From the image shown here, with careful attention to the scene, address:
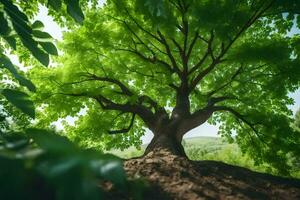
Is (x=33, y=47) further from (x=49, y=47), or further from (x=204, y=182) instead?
(x=204, y=182)

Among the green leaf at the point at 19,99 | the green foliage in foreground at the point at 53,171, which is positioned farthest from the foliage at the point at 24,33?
the green foliage in foreground at the point at 53,171

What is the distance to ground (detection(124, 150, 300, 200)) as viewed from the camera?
319 cm

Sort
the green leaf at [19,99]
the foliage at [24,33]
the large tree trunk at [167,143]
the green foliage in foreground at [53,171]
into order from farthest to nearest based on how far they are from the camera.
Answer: the large tree trunk at [167,143], the foliage at [24,33], the green leaf at [19,99], the green foliage in foreground at [53,171]

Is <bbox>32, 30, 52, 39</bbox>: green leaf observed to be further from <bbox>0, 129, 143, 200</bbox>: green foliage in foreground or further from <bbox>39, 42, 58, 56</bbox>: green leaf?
<bbox>0, 129, 143, 200</bbox>: green foliage in foreground

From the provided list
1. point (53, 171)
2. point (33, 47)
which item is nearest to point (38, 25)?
point (33, 47)

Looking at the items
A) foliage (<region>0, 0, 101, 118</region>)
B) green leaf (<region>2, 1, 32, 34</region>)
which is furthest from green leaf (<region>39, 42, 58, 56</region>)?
green leaf (<region>2, 1, 32, 34</region>)

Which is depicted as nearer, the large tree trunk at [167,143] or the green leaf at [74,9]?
the green leaf at [74,9]

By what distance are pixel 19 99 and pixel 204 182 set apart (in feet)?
9.59

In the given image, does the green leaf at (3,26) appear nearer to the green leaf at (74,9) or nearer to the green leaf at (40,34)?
the green leaf at (40,34)

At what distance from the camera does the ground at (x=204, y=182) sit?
3.19 m

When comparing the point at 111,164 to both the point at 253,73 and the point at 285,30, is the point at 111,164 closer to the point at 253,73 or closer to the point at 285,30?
the point at 285,30

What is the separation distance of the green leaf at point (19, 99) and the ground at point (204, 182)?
1.80 meters

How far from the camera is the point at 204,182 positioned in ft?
12.1

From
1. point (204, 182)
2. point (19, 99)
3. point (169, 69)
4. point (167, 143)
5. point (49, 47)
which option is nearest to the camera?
point (19, 99)
